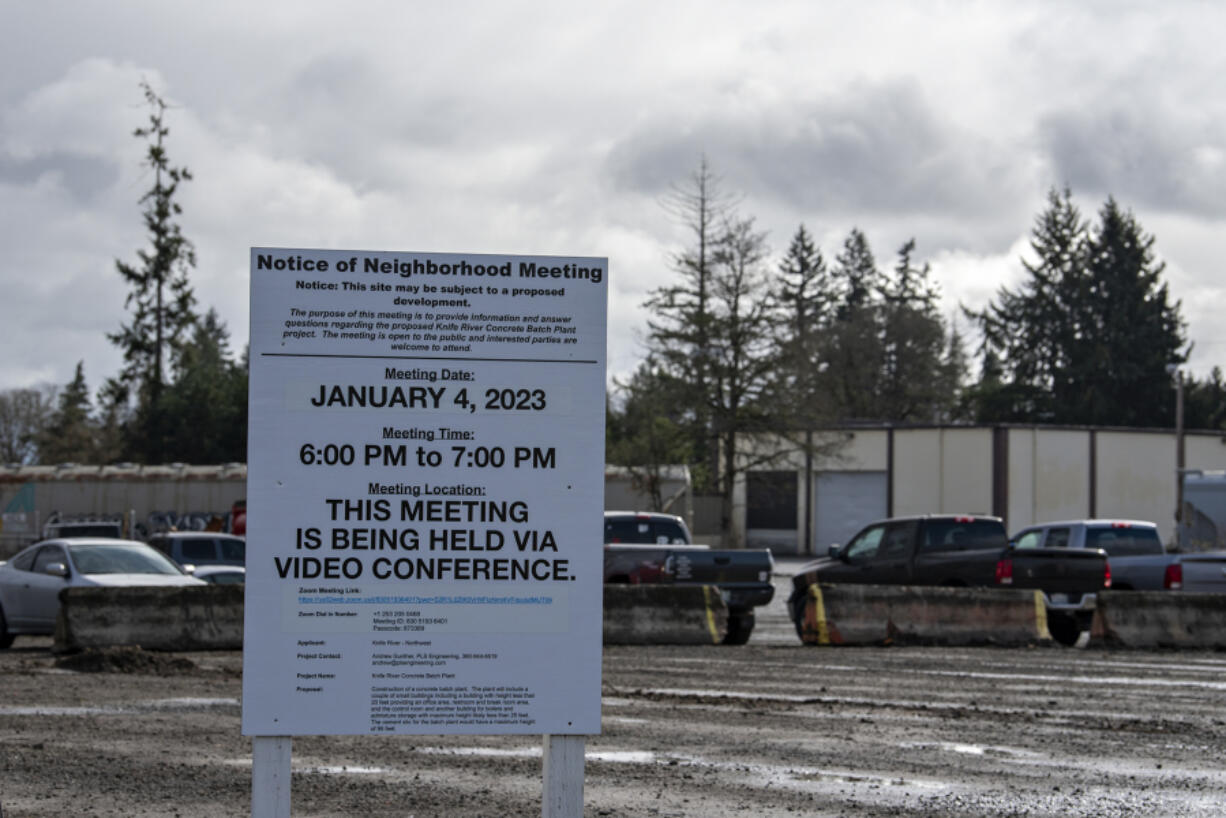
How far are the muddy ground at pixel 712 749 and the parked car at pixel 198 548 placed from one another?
9112 millimetres

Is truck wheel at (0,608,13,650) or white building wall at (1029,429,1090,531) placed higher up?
white building wall at (1029,429,1090,531)

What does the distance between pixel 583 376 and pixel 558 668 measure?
114 cm

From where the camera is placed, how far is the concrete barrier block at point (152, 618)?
59.0 ft

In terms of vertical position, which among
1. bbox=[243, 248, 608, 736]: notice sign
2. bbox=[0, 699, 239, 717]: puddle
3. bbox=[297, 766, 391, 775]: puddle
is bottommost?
bbox=[0, 699, 239, 717]: puddle

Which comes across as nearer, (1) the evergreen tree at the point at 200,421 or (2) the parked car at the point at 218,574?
(2) the parked car at the point at 218,574

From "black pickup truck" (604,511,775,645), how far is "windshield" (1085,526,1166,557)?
21.4ft

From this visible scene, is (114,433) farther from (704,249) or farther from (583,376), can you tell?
(583,376)

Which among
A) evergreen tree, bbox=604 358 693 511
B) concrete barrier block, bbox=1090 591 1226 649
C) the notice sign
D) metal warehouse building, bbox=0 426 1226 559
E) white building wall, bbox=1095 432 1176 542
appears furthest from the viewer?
white building wall, bbox=1095 432 1176 542

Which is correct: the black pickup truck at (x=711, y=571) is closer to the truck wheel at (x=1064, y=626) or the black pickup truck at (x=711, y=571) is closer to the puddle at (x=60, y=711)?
the truck wheel at (x=1064, y=626)

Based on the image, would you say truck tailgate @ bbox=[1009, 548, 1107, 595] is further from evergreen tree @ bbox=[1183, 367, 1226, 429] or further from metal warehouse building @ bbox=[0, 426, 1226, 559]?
evergreen tree @ bbox=[1183, 367, 1226, 429]

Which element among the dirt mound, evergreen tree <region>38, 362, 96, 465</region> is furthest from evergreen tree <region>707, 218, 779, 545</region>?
evergreen tree <region>38, 362, 96, 465</region>

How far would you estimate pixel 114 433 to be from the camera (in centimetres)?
8994

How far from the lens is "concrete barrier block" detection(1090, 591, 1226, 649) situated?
64.3 ft

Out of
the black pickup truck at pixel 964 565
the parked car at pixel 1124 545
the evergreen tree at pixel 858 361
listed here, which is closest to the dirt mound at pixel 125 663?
the black pickup truck at pixel 964 565
